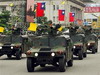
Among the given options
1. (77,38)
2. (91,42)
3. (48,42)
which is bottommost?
(91,42)

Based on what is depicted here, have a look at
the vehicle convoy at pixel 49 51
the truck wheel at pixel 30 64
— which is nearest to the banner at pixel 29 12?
the vehicle convoy at pixel 49 51

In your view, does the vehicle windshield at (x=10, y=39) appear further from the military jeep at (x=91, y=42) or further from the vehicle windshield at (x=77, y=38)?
the military jeep at (x=91, y=42)

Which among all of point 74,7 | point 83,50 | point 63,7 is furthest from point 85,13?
point 83,50

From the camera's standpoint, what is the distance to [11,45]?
25969 mm

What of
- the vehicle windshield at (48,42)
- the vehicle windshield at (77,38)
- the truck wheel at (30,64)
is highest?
the vehicle windshield at (48,42)

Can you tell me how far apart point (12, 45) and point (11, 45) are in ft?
0.21

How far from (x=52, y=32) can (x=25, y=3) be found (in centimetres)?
6376

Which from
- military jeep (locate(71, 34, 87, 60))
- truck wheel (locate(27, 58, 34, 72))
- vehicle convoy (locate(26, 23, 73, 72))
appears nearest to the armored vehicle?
military jeep (locate(71, 34, 87, 60))

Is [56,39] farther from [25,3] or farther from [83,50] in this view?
[25,3]

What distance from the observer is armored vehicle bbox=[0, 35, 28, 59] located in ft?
84.9

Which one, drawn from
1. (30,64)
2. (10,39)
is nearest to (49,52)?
(30,64)

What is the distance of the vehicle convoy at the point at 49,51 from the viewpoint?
17453 mm

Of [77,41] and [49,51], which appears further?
[77,41]

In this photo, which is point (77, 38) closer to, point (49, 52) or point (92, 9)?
point (49, 52)
